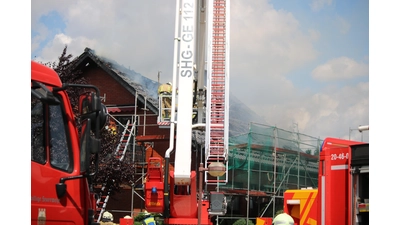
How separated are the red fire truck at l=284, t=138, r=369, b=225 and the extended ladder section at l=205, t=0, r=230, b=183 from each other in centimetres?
226

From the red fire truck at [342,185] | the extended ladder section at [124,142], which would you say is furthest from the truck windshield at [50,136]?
the extended ladder section at [124,142]

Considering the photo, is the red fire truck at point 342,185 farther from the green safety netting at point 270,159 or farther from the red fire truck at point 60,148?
the green safety netting at point 270,159

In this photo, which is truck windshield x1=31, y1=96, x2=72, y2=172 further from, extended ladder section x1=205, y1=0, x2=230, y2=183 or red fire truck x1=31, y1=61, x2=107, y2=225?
extended ladder section x1=205, y1=0, x2=230, y2=183

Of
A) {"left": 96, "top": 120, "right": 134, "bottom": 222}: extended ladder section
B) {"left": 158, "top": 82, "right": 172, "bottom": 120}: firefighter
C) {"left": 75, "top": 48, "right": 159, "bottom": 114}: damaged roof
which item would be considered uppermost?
{"left": 75, "top": 48, "right": 159, "bottom": 114}: damaged roof

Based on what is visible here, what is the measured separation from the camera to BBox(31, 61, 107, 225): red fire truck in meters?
4.95

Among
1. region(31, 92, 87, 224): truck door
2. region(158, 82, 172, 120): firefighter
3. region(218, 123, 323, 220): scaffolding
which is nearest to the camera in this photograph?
region(31, 92, 87, 224): truck door

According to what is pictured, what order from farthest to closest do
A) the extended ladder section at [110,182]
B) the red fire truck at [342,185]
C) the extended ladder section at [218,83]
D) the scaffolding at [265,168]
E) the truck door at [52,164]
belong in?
the scaffolding at [265,168]
the extended ladder section at [110,182]
the extended ladder section at [218,83]
the red fire truck at [342,185]
the truck door at [52,164]

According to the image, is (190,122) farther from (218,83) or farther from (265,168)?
(265,168)

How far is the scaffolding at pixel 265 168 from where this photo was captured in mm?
18797

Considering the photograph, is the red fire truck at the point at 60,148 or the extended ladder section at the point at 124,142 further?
the extended ladder section at the point at 124,142

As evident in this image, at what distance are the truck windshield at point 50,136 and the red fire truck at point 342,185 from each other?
260cm

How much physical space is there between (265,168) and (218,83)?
427 inches

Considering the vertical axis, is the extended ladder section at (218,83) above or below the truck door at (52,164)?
above

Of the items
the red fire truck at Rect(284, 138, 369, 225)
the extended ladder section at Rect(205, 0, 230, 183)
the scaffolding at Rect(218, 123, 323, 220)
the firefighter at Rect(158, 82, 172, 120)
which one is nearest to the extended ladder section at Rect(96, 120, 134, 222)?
the firefighter at Rect(158, 82, 172, 120)
